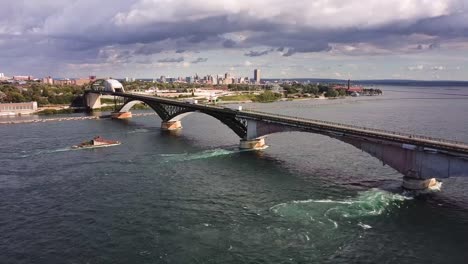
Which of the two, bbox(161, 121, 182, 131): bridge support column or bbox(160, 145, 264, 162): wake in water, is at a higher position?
bbox(161, 121, 182, 131): bridge support column

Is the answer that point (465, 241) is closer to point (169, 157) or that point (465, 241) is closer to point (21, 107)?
point (169, 157)

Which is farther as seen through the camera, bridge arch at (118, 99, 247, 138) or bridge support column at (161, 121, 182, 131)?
bridge support column at (161, 121, 182, 131)

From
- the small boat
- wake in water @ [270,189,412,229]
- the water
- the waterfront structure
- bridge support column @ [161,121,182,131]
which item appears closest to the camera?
the water

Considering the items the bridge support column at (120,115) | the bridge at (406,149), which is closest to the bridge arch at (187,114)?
the bridge support column at (120,115)

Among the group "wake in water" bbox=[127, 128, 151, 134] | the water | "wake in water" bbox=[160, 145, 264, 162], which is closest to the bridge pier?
"wake in water" bbox=[160, 145, 264, 162]

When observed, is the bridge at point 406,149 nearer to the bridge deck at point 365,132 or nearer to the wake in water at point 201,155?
the bridge deck at point 365,132

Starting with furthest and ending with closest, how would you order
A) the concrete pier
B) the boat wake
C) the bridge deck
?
the concrete pier < the boat wake < the bridge deck

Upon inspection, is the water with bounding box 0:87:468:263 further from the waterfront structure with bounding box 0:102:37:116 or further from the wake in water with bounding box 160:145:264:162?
the waterfront structure with bounding box 0:102:37:116
